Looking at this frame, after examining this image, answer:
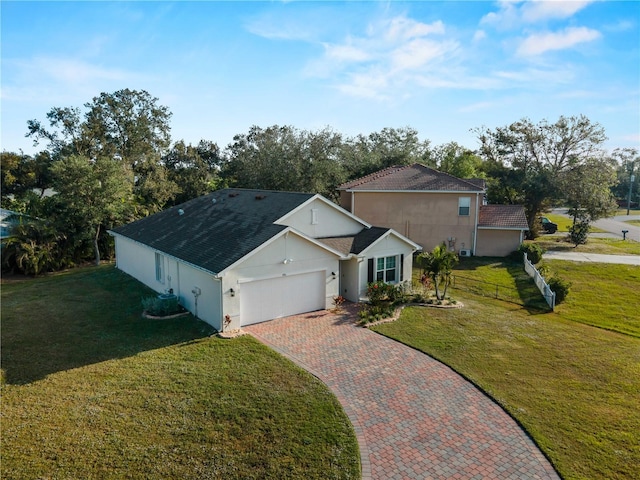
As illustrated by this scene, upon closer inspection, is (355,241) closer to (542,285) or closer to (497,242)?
(542,285)

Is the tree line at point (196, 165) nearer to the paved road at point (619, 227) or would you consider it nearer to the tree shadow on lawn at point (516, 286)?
the paved road at point (619, 227)

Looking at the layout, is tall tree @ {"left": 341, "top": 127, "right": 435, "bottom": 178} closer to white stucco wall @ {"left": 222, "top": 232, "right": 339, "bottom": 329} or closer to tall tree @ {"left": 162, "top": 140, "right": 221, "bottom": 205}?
tall tree @ {"left": 162, "top": 140, "right": 221, "bottom": 205}

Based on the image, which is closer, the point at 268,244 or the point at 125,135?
the point at 268,244

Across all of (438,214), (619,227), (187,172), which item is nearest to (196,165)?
(187,172)

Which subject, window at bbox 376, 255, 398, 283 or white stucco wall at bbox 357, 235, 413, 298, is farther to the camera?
window at bbox 376, 255, 398, 283

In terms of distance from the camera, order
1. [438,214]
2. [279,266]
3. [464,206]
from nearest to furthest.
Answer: [279,266]
[464,206]
[438,214]

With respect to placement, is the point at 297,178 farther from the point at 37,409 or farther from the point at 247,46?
the point at 37,409

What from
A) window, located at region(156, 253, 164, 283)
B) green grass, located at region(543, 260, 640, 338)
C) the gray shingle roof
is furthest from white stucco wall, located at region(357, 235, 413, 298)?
window, located at region(156, 253, 164, 283)
